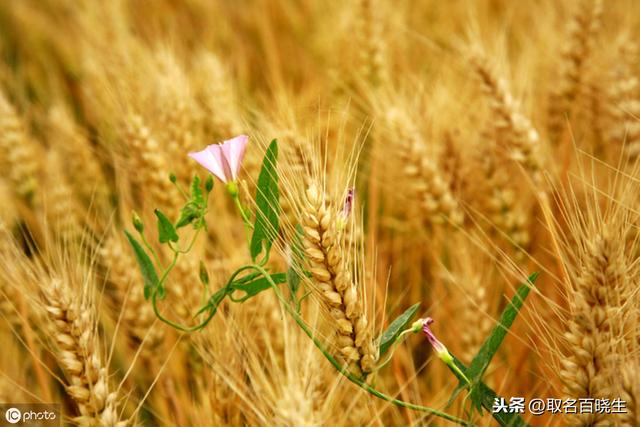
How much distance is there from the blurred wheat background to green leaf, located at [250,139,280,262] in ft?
0.08

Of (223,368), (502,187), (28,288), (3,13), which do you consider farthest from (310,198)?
(3,13)

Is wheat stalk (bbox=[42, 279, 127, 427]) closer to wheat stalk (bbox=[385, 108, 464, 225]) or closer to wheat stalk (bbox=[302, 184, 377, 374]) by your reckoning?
wheat stalk (bbox=[302, 184, 377, 374])

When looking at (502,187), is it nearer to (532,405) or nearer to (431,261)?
(431,261)

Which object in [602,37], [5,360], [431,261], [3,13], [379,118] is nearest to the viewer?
[5,360]

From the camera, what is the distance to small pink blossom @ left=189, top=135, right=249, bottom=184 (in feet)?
2.49

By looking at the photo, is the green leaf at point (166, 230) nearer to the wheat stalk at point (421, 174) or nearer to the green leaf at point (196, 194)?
the green leaf at point (196, 194)

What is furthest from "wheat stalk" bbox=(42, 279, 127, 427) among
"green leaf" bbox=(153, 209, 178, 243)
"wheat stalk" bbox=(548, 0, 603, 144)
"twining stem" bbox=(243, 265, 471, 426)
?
"wheat stalk" bbox=(548, 0, 603, 144)

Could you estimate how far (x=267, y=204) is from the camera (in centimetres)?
81

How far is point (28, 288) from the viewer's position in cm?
99

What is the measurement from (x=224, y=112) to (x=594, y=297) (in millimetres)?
850

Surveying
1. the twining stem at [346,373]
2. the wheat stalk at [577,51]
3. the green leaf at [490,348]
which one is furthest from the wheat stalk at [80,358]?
the wheat stalk at [577,51]

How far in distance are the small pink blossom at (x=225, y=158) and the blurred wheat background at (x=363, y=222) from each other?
0.21 feet

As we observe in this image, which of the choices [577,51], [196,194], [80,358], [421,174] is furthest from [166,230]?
[577,51]

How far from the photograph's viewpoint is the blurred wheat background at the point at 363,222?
81cm
